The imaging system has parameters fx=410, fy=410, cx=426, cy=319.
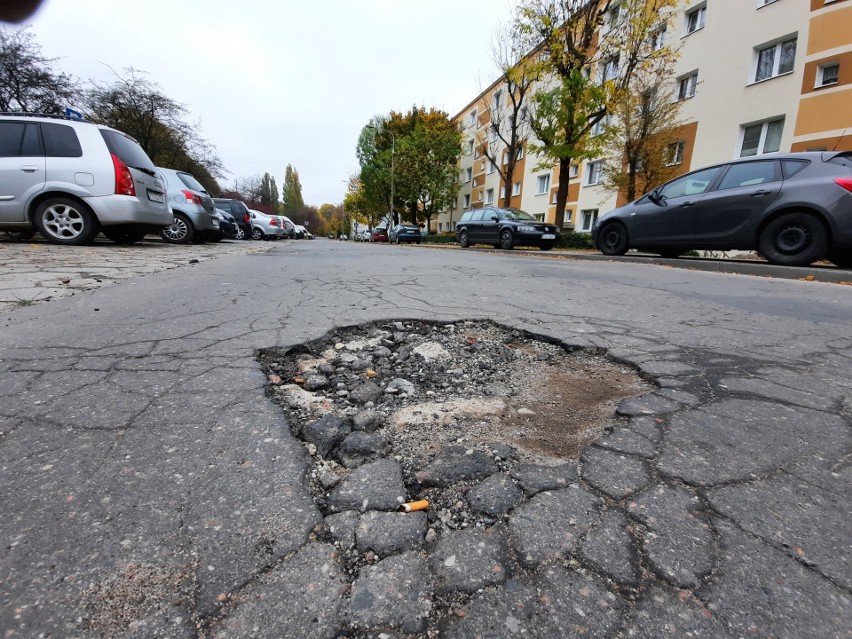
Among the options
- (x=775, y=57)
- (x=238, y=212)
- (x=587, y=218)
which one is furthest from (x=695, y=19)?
(x=238, y=212)

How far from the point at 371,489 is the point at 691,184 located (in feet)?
28.8

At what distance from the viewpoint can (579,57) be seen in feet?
47.8

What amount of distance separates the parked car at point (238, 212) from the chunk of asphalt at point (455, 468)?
A: 1687 cm

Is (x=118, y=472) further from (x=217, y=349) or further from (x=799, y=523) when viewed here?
(x=799, y=523)

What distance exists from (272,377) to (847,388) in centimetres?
285

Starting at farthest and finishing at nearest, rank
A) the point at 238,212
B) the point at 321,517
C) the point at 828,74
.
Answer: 1. the point at 238,212
2. the point at 828,74
3. the point at 321,517

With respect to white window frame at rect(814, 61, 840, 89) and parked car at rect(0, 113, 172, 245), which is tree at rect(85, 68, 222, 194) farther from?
white window frame at rect(814, 61, 840, 89)

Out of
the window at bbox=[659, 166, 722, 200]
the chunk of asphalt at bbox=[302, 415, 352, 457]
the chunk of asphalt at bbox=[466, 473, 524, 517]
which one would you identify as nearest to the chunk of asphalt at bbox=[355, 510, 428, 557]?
the chunk of asphalt at bbox=[466, 473, 524, 517]

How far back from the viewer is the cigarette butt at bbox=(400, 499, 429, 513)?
1163mm

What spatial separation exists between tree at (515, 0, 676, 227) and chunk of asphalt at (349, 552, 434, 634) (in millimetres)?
16276

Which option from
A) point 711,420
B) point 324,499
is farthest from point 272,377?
point 711,420

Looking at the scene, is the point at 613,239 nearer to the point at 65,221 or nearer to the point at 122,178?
the point at 122,178

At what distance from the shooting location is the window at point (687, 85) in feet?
55.9

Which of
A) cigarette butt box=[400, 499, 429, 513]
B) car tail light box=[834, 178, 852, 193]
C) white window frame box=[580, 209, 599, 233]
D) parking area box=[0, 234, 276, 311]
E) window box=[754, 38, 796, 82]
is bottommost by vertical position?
cigarette butt box=[400, 499, 429, 513]
